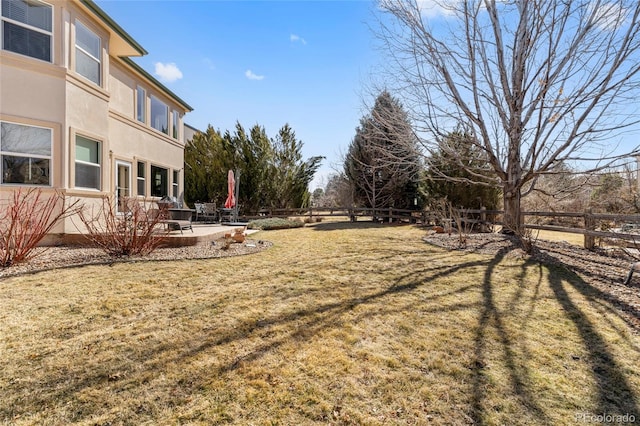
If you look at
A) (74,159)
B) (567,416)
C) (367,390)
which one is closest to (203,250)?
(74,159)

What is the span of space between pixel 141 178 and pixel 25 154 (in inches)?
195

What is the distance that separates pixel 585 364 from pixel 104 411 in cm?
410

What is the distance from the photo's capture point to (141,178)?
1253cm

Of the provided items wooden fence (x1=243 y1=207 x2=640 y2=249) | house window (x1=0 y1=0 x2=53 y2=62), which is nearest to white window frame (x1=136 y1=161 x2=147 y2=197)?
house window (x1=0 y1=0 x2=53 y2=62)

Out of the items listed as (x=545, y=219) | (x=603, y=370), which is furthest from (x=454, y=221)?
(x=603, y=370)

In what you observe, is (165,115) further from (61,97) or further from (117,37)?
(61,97)

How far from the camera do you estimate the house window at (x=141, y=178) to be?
12.5 m

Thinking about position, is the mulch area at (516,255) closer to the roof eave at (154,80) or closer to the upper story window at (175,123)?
the roof eave at (154,80)

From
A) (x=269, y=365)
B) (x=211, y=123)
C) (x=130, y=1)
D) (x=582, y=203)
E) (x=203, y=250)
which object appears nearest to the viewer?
(x=269, y=365)

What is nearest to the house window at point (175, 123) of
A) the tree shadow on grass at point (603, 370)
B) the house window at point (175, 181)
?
the house window at point (175, 181)

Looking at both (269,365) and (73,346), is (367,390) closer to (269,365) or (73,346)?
(269,365)

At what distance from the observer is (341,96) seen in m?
13.5

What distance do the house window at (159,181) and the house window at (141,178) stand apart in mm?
→ 714

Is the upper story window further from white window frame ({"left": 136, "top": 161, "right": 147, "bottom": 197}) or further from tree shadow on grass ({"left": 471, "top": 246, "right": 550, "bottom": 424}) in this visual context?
tree shadow on grass ({"left": 471, "top": 246, "right": 550, "bottom": 424})
